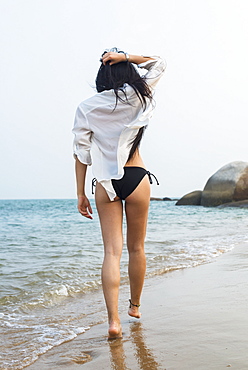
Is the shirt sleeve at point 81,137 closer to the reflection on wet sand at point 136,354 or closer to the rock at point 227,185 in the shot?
the reflection on wet sand at point 136,354

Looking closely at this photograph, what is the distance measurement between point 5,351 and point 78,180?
118 centimetres

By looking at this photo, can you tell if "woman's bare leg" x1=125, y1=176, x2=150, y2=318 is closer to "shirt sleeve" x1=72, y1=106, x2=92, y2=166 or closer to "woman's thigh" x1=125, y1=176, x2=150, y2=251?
"woman's thigh" x1=125, y1=176, x2=150, y2=251

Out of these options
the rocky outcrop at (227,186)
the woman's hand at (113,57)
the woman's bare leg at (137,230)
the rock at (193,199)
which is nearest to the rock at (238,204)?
the rocky outcrop at (227,186)

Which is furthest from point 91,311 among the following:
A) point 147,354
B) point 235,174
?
point 235,174

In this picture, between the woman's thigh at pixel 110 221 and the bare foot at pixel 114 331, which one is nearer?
the bare foot at pixel 114 331

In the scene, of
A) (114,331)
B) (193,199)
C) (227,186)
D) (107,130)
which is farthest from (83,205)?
(193,199)

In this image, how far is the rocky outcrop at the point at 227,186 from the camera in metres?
25.3

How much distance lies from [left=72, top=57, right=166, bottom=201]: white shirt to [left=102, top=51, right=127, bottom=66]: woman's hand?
0.18 metres

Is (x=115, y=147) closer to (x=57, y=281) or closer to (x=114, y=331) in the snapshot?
(x=114, y=331)

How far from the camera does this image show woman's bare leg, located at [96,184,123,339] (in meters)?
2.77

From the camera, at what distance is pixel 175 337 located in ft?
8.72

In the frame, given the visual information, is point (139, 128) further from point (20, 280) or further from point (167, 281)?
point (20, 280)

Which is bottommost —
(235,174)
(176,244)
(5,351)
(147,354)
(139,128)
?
(235,174)

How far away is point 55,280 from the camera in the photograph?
16.6ft
